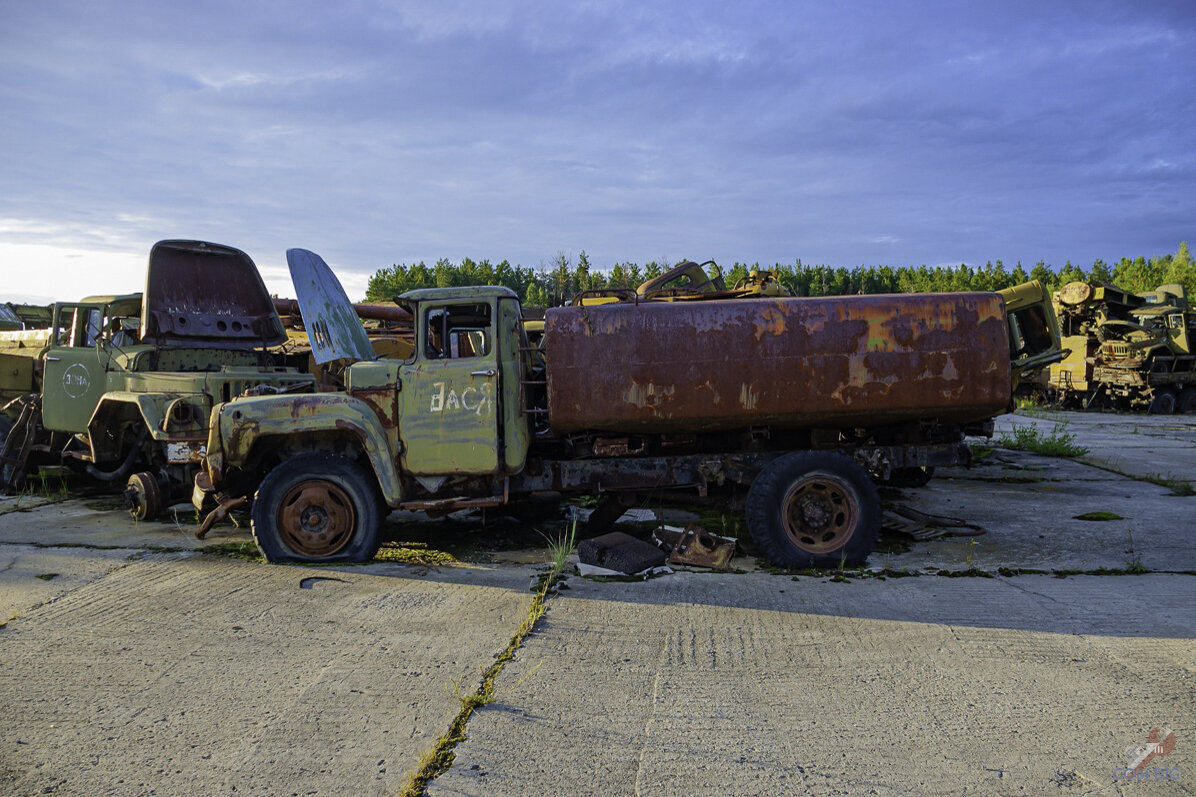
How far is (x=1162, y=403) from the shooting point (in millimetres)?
21875

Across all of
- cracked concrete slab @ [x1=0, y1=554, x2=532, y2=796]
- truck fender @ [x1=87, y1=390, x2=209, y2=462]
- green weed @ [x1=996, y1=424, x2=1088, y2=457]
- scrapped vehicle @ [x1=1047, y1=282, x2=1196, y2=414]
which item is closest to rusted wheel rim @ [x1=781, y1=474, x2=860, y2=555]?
cracked concrete slab @ [x1=0, y1=554, x2=532, y2=796]

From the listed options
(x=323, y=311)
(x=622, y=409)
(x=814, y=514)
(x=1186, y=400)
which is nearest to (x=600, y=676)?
(x=622, y=409)

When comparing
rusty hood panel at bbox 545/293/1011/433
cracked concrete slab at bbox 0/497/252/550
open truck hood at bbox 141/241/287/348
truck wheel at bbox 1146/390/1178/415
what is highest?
open truck hood at bbox 141/241/287/348

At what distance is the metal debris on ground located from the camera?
6.81 meters

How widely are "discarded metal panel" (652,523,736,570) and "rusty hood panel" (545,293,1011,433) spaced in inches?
38.6

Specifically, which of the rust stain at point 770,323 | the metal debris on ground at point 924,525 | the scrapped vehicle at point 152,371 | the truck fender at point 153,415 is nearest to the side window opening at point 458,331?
the rust stain at point 770,323

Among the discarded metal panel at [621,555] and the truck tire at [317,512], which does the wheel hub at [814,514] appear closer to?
the discarded metal panel at [621,555]

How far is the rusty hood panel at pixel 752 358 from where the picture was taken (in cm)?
580

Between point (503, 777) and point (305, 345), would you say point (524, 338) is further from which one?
point (305, 345)

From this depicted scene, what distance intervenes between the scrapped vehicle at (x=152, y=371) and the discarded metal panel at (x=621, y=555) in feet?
12.4

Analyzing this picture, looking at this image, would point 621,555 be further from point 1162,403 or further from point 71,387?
point 1162,403

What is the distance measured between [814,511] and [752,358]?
129 centimetres

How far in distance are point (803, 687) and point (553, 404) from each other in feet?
8.89

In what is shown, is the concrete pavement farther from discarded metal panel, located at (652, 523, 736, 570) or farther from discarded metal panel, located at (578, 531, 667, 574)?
discarded metal panel, located at (578, 531, 667, 574)
